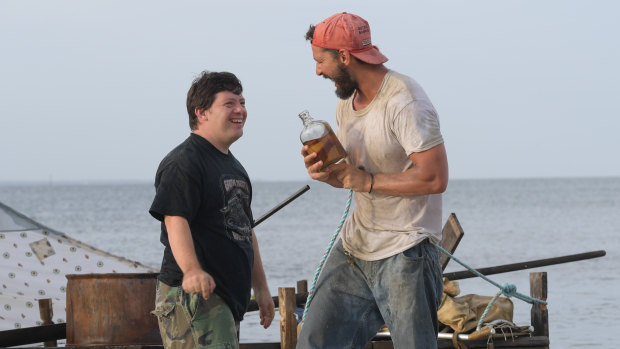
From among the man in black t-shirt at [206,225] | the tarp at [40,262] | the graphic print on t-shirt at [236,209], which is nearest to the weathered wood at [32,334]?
the man in black t-shirt at [206,225]

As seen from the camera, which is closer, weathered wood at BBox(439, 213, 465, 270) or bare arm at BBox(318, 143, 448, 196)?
bare arm at BBox(318, 143, 448, 196)

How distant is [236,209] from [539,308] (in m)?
4.59

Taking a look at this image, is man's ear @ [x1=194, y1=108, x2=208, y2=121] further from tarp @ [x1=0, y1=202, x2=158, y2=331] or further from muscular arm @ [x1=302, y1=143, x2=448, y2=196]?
tarp @ [x1=0, y1=202, x2=158, y2=331]

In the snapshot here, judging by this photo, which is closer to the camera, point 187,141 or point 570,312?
point 187,141

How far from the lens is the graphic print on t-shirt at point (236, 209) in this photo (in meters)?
4.70

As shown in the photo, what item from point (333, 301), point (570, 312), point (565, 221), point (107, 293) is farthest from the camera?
point (565, 221)

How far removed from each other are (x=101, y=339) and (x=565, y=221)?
Result: 55556mm

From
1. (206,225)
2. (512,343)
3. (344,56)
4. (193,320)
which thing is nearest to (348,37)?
(344,56)

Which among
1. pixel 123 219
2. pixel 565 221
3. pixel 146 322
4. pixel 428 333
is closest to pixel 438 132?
pixel 428 333

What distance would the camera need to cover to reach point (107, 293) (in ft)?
22.6

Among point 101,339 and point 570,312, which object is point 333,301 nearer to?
point 101,339

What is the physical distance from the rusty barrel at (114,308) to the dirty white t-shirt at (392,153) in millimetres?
2519

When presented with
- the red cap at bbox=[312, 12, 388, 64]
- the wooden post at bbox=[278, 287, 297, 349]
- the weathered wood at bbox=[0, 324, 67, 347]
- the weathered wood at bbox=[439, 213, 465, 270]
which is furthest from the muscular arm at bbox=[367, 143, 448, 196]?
the weathered wood at bbox=[439, 213, 465, 270]

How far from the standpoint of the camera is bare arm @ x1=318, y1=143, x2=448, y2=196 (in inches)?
176
